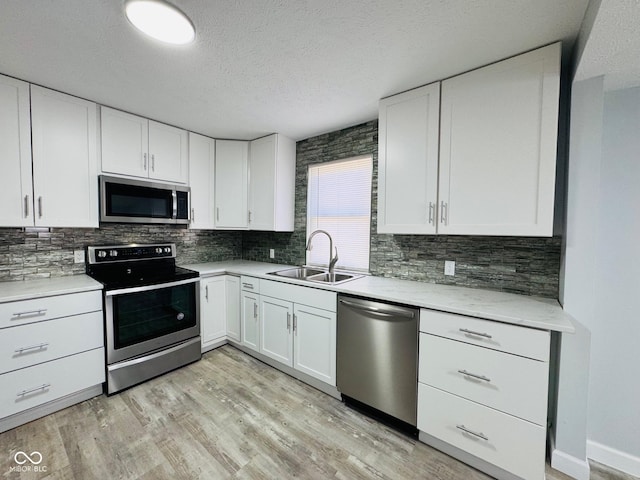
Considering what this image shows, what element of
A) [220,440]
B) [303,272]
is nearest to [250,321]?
[303,272]

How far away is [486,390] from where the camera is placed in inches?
56.4

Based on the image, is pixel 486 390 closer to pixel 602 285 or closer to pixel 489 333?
pixel 489 333

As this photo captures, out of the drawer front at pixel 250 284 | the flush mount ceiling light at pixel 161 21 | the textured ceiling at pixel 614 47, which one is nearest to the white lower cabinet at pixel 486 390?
the textured ceiling at pixel 614 47

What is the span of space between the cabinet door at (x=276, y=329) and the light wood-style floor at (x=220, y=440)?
0.31 m

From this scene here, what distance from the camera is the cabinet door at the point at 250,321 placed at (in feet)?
8.65

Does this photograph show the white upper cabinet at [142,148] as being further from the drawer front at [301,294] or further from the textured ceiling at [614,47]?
the textured ceiling at [614,47]

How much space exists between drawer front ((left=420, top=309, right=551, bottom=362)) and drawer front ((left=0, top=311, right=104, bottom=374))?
7.90 ft

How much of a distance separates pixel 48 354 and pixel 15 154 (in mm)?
1431

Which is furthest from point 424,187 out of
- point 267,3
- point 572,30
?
point 267,3

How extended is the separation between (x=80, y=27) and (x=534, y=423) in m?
3.05

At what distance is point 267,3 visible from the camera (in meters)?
1.20

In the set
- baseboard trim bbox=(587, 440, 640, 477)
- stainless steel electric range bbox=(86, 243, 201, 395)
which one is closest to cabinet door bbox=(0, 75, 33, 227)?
stainless steel electric range bbox=(86, 243, 201, 395)

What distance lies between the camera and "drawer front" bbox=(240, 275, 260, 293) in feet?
8.59

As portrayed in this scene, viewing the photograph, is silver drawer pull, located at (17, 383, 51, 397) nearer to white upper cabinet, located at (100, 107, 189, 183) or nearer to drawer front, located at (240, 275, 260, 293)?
drawer front, located at (240, 275, 260, 293)
